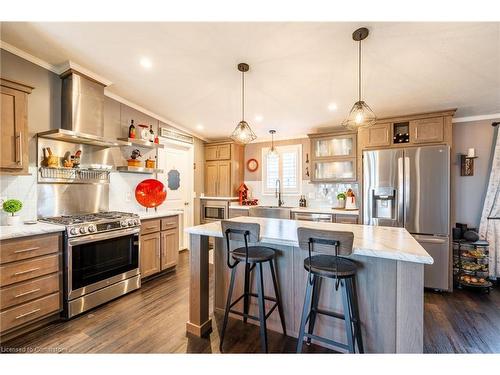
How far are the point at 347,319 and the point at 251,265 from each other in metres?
0.97

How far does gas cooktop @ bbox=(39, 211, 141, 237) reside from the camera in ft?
7.94

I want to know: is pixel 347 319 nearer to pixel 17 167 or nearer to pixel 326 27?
pixel 326 27

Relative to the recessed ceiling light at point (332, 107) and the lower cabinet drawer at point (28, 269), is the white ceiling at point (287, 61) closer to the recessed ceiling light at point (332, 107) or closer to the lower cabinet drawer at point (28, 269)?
the recessed ceiling light at point (332, 107)

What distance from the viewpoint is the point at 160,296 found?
2.92 meters

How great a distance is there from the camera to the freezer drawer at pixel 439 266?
305 centimetres

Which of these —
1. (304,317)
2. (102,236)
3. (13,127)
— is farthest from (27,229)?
(304,317)

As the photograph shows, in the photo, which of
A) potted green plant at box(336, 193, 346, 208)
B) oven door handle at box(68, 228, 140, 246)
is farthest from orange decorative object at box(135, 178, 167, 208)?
potted green plant at box(336, 193, 346, 208)

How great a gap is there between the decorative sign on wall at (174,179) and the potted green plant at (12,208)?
2.30m

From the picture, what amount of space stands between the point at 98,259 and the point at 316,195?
145 inches

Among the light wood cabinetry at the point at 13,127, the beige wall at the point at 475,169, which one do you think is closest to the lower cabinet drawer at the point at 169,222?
the light wood cabinetry at the point at 13,127

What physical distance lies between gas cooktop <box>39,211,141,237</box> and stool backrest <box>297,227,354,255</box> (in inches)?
88.2

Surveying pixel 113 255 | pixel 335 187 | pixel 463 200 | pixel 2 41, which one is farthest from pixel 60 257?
pixel 463 200

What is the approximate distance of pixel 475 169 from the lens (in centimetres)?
349

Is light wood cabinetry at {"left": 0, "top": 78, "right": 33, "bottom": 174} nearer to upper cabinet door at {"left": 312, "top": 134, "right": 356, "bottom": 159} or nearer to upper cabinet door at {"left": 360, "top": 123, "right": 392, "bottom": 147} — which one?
upper cabinet door at {"left": 312, "top": 134, "right": 356, "bottom": 159}
